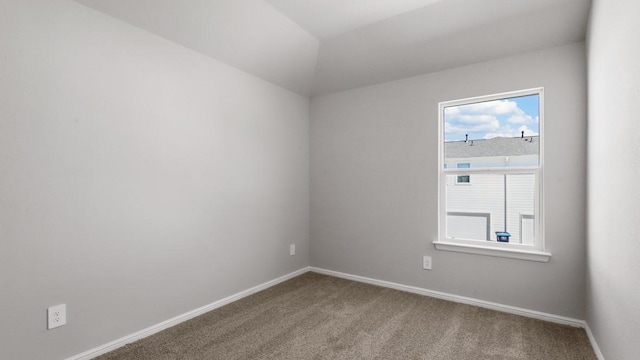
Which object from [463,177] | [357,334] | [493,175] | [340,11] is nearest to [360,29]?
[340,11]

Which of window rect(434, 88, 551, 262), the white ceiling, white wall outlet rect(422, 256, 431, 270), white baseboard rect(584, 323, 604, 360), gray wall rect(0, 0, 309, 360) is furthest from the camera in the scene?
white wall outlet rect(422, 256, 431, 270)

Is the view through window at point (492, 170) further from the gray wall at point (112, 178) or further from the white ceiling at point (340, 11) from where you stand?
the gray wall at point (112, 178)

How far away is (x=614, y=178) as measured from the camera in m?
1.63

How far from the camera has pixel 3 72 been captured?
1.64 meters

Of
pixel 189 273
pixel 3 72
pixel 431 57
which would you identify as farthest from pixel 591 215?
pixel 3 72

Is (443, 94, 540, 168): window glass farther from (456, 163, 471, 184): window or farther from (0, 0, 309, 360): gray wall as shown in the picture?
(0, 0, 309, 360): gray wall

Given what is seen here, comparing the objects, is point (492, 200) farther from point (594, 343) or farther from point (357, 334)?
point (357, 334)

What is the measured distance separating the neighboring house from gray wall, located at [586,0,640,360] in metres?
0.48

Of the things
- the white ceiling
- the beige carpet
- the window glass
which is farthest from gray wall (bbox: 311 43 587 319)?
the white ceiling

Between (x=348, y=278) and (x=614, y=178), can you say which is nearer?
(x=614, y=178)

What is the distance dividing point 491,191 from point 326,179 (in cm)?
177

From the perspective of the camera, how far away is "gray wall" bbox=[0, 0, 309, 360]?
1705 mm

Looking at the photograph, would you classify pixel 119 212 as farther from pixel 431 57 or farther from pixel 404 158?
pixel 431 57

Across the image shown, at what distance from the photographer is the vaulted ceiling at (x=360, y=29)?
224 centimetres
